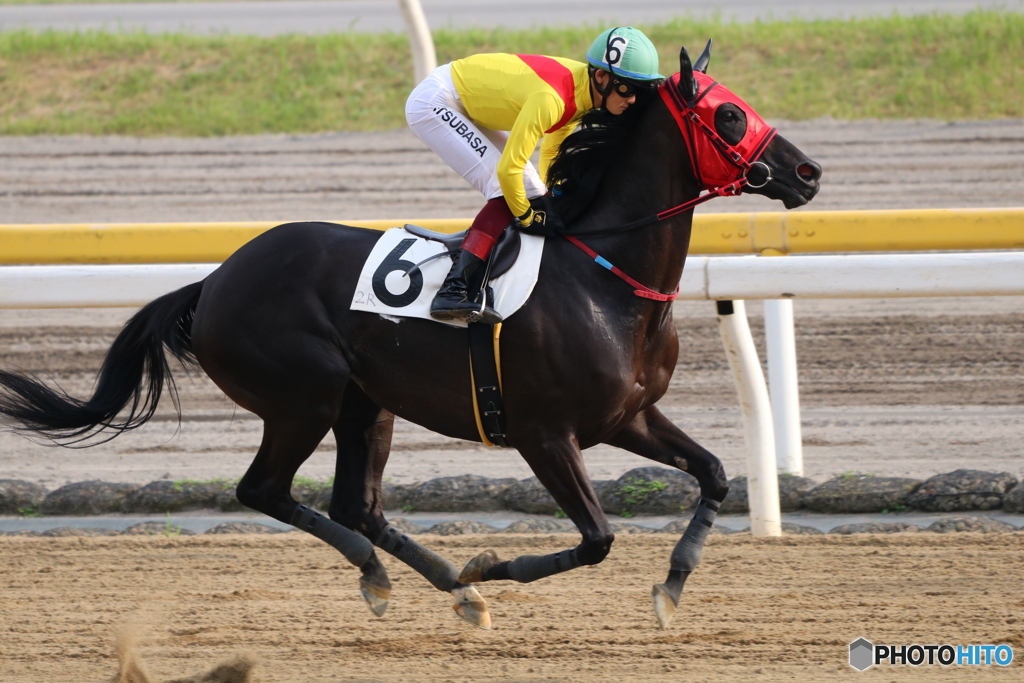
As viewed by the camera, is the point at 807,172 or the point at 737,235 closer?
the point at 807,172

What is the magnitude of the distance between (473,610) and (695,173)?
158cm

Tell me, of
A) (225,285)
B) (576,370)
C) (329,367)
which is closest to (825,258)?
(576,370)

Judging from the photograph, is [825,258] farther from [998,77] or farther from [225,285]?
[998,77]

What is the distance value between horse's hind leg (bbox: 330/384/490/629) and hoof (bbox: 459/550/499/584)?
0.26 ft

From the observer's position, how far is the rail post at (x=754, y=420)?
15.6 feet

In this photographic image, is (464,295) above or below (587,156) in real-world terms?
below

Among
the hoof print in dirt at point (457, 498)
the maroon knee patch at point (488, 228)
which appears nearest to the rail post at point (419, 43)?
the hoof print in dirt at point (457, 498)

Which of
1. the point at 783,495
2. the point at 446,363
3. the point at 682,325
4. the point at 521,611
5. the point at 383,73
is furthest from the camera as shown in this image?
the point at 383,73

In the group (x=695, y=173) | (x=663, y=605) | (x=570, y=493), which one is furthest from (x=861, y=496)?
(x=695, y=173)

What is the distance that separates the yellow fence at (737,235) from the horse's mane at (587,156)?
0.99 meters

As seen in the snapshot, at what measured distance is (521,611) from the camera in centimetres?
420

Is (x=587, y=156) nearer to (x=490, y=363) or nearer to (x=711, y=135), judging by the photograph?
(x=711, y=135)

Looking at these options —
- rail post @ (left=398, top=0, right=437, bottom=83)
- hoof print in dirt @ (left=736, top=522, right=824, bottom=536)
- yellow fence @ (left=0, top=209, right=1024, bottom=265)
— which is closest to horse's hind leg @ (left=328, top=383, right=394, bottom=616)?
yellow fence @ (left=0, top=209, right=1024, bottom=265)

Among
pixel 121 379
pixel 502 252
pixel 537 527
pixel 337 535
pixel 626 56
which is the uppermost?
pixel 626 56
